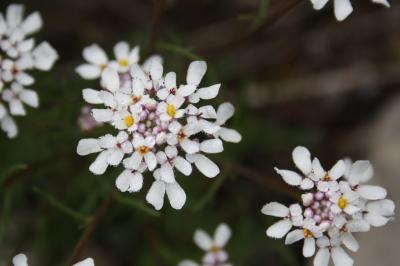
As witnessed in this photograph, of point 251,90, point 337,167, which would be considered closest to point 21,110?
point 337,167

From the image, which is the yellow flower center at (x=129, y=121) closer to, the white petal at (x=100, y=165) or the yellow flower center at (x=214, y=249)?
the white petal at (x=100, y=165)

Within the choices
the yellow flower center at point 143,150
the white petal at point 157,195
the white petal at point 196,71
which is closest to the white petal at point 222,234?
the white petal at point 157,195

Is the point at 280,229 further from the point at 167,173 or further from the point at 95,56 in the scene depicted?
the point at 95,56

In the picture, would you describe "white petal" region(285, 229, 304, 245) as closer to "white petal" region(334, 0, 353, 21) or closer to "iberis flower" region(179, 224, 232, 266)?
"iberis flower" region(179, 224, 232, 266)

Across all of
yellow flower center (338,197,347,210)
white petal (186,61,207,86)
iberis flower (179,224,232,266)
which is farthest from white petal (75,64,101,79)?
yellow flower center (338,197,347,210)

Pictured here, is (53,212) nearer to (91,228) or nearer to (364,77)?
(91,228)
